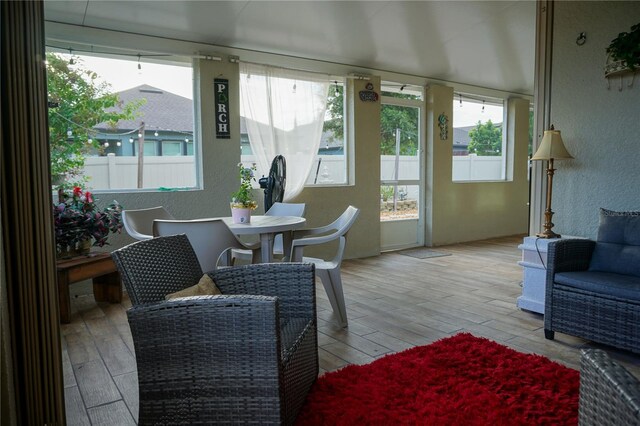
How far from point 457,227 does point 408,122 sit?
1.81 m

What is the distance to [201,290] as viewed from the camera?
76.5 inches

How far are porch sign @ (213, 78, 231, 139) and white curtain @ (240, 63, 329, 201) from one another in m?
0.21

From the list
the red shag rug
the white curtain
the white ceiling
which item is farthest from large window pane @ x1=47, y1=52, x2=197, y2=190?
the red shag rug

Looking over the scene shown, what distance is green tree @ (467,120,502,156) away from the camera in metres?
7.46

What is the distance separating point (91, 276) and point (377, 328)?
227 cm

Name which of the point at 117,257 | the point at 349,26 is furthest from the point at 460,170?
the point at 117,257

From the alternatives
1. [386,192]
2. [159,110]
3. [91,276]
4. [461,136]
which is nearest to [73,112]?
[159,110]

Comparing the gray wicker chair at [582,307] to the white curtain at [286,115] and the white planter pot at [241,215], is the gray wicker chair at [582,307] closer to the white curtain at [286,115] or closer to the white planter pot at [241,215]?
the white planter pot at [241,215]

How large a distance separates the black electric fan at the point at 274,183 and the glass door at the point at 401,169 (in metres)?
2.14

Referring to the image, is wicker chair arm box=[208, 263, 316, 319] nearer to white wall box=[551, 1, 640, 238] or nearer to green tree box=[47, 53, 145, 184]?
white wall box=[551, 1, 640, 238]

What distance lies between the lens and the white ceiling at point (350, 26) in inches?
155

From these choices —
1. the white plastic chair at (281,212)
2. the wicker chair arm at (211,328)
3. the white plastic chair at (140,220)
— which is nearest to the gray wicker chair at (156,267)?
the wicker chair arm at (211,328)

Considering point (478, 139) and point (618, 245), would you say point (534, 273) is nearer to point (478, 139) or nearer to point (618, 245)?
point (618, 245)

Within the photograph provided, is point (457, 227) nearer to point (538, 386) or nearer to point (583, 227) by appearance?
point (583, 227)
